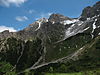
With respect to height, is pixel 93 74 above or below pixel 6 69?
below

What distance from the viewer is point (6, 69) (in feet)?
626

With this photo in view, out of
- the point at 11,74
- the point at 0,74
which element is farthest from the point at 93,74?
the point at 0,74

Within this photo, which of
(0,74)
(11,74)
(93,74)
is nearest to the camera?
(93,74)

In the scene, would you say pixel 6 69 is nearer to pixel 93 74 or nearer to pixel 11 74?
pixel 11 74

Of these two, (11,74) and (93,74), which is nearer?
(93,74)

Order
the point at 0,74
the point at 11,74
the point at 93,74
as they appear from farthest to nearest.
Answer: the point at 0,74
the point at 11,74
the point at 93,74

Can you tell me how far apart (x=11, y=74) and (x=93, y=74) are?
212 ft

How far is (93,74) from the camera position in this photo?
443ft

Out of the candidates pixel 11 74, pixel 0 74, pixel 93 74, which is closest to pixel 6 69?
pixel 0 74

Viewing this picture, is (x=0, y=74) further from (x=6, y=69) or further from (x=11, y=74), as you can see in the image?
(x=11, y=74)

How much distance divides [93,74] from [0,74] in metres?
93.9

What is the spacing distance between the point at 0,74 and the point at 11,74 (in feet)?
124

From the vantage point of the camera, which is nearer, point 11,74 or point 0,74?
point 11,74

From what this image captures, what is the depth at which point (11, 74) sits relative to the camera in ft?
491
